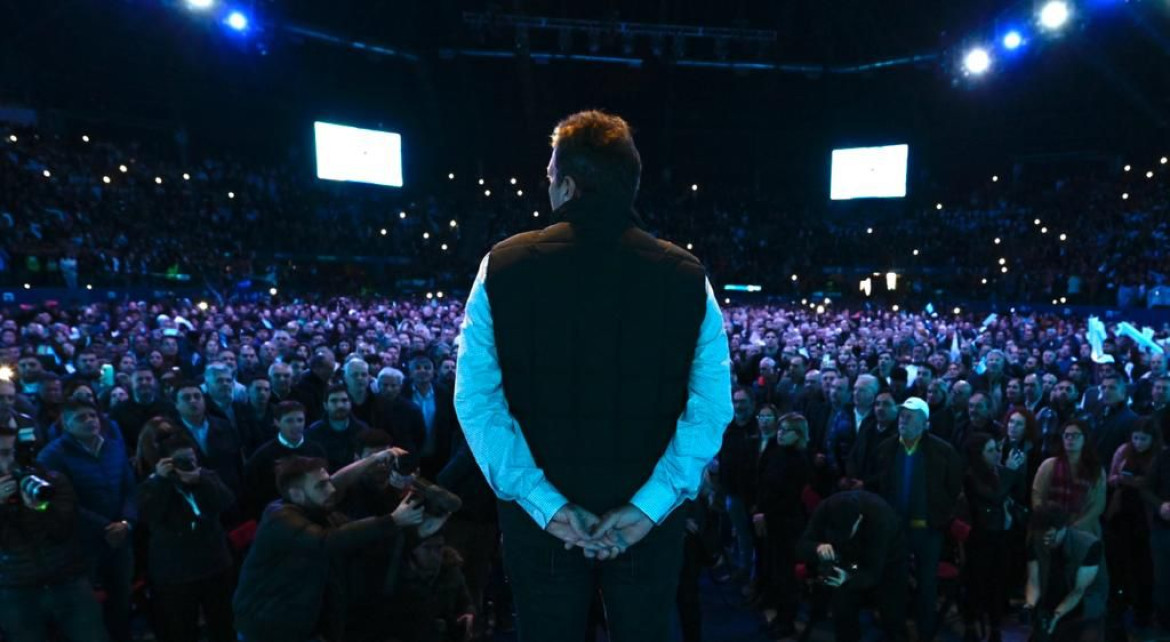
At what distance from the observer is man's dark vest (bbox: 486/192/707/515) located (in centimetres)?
154

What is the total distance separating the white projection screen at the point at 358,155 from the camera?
2870 cm

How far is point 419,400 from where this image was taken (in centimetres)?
668

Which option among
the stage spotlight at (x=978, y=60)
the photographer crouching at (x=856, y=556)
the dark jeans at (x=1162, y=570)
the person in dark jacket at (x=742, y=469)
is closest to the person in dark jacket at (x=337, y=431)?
the person in dark jacket at (x=742, y=469)

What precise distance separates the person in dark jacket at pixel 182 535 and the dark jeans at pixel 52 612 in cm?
32

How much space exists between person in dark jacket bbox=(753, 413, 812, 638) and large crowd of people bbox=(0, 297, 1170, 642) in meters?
0.01

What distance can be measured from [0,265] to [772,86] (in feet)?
92.8

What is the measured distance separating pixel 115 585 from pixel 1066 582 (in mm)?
5568

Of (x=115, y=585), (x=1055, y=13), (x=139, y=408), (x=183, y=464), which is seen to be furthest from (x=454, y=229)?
(x=183, y=464)

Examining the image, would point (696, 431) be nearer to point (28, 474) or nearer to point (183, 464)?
point (183, 464)

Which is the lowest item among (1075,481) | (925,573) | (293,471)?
(925,573)

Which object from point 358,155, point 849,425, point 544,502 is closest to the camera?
point 544,502

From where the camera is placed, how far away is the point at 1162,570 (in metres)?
5.03

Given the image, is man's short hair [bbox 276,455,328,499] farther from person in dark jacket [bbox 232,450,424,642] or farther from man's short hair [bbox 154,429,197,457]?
man's short hair [bbox 154,429,197,457]

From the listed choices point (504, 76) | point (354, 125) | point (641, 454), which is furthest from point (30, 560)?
point (504, 76)
